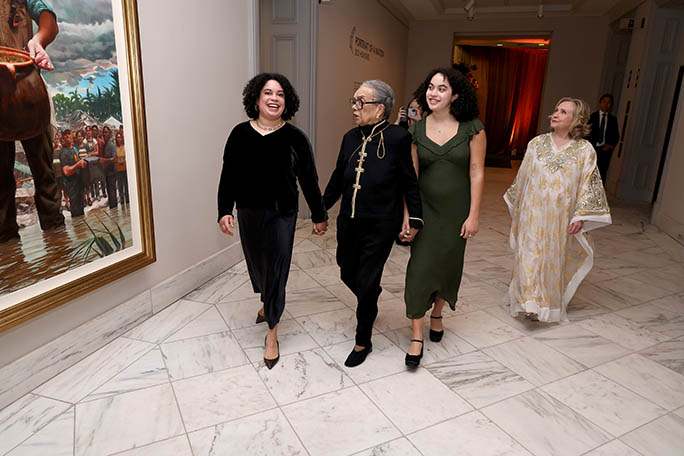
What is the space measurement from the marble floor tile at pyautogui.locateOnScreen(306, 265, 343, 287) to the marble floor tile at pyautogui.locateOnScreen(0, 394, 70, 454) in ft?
6.94

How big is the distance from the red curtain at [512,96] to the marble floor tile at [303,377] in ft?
43.1

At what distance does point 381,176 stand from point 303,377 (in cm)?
118

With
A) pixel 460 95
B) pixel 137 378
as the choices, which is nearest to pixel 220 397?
pixel 137 378

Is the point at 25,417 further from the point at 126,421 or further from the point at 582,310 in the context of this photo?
the point at 582,310

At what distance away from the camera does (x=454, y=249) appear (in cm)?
265

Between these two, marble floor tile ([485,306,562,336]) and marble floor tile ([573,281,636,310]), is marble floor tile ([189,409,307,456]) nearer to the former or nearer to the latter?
marble floor tile ([485,306,562,336])

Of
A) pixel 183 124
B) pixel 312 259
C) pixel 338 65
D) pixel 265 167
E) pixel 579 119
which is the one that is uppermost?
pixel 338 65

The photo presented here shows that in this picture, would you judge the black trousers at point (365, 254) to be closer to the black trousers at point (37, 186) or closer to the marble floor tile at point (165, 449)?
the marble floor tile at point (165, 449)

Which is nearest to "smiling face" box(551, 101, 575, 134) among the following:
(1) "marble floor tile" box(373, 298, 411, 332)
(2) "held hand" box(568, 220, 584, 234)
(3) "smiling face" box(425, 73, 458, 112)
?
(2) "held hand" box(568, 220, 584, 234)

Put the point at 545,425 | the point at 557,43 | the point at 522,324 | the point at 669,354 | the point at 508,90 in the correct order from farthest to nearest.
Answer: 1. the point at 508,90
2. the point at 557,43
3. the point at 522,324
4. the point at 669,354
5. the point at 545,425

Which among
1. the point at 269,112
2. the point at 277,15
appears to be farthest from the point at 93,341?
the point at 277,15

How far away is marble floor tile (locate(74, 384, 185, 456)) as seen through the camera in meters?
2.01

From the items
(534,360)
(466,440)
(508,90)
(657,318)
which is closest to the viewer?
(466,440)

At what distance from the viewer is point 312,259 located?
461 cm
